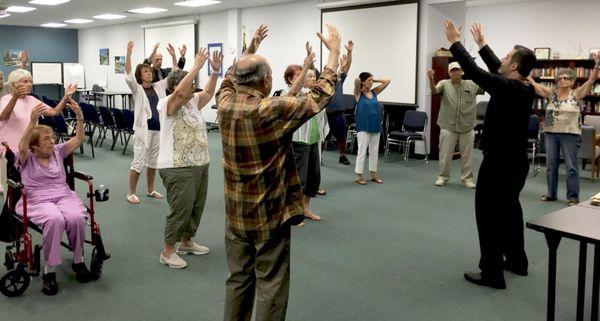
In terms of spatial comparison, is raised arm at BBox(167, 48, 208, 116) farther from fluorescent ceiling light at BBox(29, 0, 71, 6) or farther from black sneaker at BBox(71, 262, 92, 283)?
fluorescent ceiling light at BBox(29, 0, 71, 6)

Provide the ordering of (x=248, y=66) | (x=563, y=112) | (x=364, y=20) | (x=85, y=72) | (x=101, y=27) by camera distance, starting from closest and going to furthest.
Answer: (x=248, y=66) < (x=563, y=112) < (x=364, y=20) < (x=101, y=27) < (x=85, y=72)

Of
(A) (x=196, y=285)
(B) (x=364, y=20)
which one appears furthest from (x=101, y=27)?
(A) (x=196, y=285)

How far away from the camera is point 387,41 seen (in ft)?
31.6

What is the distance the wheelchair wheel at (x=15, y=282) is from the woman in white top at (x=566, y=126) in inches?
207

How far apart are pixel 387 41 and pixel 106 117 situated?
17.7 ft

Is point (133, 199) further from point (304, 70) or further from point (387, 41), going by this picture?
point (387, 41)

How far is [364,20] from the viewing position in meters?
9.91

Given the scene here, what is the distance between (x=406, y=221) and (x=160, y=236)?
2336mm

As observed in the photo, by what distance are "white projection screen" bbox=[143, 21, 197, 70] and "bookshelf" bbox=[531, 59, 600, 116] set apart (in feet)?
26.6

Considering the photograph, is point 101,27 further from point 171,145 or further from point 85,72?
point 171,145

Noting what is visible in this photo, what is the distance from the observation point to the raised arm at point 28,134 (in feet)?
11.3


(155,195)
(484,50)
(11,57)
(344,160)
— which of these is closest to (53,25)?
(11,57)

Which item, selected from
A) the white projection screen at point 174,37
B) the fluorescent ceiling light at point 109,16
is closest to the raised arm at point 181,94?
the white projection screen at point 174,37

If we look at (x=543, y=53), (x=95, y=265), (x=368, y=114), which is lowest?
(x=95, y=265)
